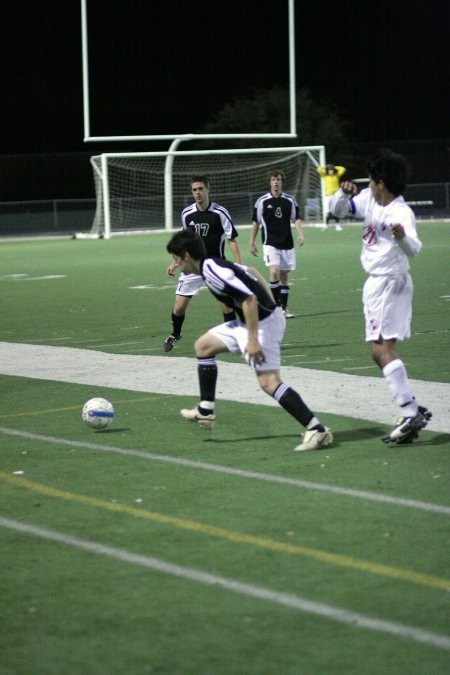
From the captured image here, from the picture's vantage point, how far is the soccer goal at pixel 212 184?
147 ft

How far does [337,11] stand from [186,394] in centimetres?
5758

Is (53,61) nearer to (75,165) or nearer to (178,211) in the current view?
(75,165)

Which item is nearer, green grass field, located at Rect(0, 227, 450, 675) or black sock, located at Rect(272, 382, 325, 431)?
green grass field, located at Rect(0, 227, 450, 675)

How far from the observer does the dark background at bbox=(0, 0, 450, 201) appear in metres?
59.7

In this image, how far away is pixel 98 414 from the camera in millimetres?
8945

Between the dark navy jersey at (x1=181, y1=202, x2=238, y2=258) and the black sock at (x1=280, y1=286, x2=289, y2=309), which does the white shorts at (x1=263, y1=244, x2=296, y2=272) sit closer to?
the black sock at (x1=280, y1=286, x2=289, y2=309)

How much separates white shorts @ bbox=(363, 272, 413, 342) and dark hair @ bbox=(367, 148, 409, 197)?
598mm

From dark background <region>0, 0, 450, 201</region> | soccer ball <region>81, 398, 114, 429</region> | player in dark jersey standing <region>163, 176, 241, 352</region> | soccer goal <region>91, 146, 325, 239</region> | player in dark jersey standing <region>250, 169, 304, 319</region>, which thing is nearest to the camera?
soccer ball <region>81, 398, 114, 429</region>

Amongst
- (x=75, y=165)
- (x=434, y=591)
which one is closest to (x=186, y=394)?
(x=434, y=591)

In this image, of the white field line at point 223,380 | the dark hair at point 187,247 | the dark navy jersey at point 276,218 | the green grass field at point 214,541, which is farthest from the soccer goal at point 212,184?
the dark hair at point 187,247

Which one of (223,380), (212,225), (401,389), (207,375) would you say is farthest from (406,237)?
(212,225)

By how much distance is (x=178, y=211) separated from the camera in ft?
157

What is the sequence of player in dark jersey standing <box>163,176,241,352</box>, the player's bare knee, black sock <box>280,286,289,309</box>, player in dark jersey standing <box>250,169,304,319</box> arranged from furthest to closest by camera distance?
player in dark jersey standing <box>250,169,304,319</box>
black sock <box>280,286,289,309</box>
player in dark jersey standing <box>163,176,241,352</box>
the player's bare knee

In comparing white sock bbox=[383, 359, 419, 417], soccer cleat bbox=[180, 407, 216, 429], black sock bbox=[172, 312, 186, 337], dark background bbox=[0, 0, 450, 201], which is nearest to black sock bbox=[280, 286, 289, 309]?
black sock bbox=[172, 312, 186, 337]
